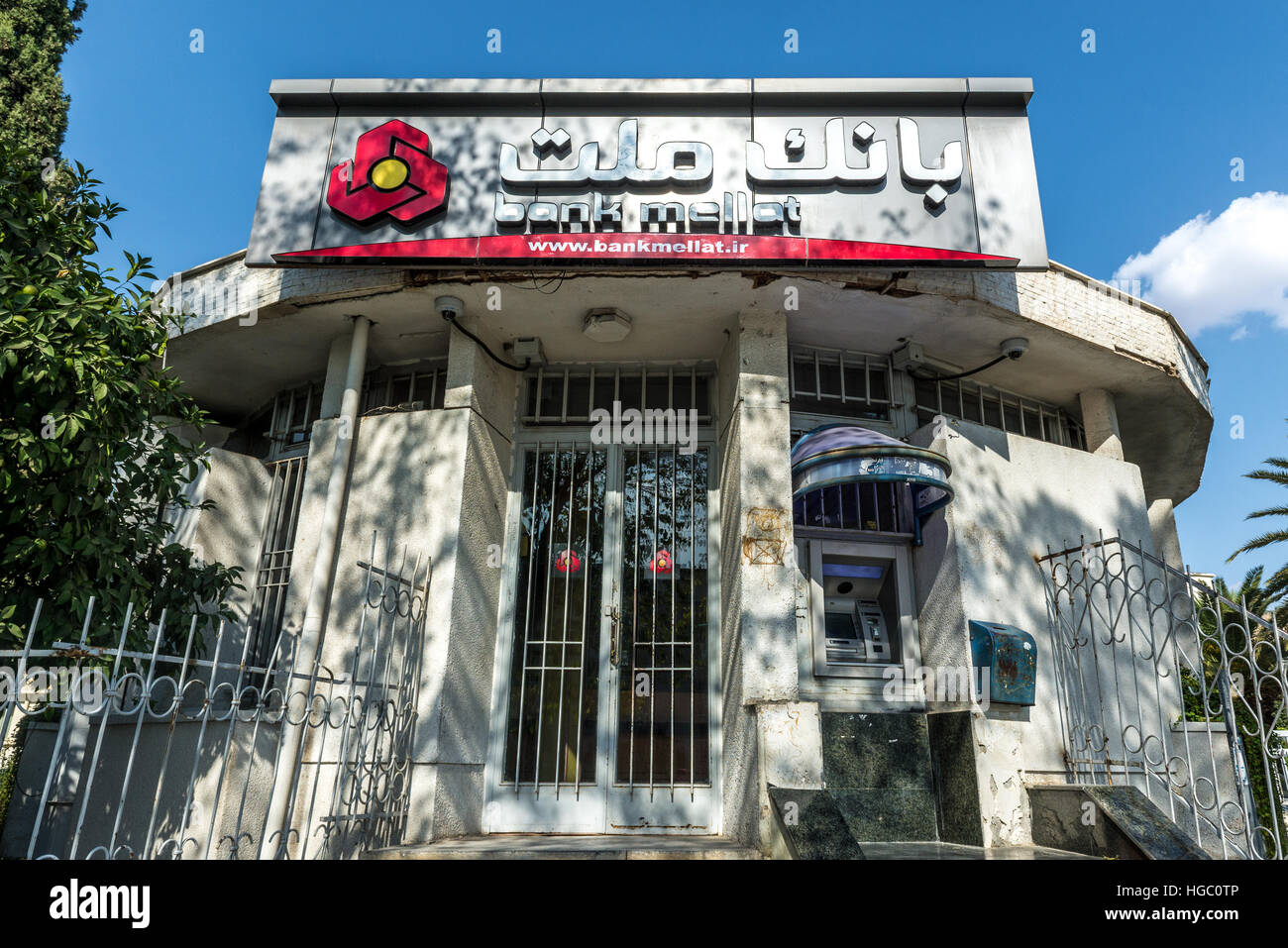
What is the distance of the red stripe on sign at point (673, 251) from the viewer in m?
6.30

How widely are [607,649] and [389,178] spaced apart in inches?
173

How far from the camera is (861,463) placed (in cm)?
641

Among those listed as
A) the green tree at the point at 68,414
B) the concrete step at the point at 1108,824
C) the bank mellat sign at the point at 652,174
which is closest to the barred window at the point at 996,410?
the bank mellat sign at the point at 652,174

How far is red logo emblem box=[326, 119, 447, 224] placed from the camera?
21.8 ft

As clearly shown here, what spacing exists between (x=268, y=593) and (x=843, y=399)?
5.77m

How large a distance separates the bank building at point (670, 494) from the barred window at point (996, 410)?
0.47ft

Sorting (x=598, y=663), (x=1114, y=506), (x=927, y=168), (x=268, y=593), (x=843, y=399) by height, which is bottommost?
(x=598, y=663)

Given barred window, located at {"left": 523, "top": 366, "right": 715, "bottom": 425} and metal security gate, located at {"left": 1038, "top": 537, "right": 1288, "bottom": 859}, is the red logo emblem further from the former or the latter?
metal security gate, located at {"left": 1038, "top": 537, "right": 1288, "bottom": 859}

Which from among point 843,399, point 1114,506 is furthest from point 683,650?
point 1114,506

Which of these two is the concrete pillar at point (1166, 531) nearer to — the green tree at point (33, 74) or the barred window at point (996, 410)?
the barred window at point (996, 410)
